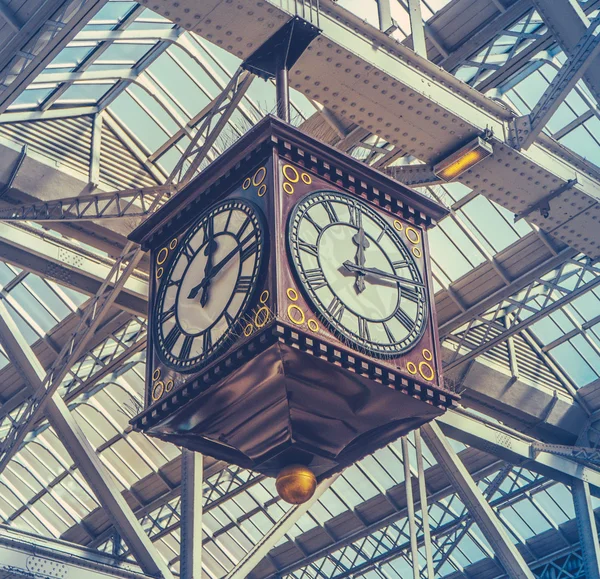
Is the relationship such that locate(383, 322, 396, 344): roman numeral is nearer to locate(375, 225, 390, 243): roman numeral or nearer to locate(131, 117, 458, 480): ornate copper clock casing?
locate(131, 117, 458, 480): ornate copper clock casing

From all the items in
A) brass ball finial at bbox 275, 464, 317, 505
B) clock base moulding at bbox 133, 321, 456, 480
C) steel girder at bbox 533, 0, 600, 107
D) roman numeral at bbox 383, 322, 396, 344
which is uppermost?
steel girder at bbox 533, 0, 600, 107

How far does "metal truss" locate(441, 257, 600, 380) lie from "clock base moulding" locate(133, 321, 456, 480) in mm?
8519

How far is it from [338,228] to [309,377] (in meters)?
1.40

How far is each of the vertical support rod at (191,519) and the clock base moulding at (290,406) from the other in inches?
178

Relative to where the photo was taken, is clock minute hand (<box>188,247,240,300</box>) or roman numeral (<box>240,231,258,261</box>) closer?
roman numeral (<box>240,231,258,261</box>)

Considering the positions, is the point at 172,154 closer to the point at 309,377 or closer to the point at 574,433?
the point at 574,433

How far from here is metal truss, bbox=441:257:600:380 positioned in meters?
17.8

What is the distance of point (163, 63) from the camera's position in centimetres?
1786

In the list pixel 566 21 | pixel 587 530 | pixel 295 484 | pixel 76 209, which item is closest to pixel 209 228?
pixel 295 484

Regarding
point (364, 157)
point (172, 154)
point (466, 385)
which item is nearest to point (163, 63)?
point (172, 154)

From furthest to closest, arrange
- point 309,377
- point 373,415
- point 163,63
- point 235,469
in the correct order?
point 235,469, point 163,63, point 373,415, point 309,377

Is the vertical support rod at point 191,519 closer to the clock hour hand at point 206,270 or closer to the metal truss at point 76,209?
the metal truss at point 76,209

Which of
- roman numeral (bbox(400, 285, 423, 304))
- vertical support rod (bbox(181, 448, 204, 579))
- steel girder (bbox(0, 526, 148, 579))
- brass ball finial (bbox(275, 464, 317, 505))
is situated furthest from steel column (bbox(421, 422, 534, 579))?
brass ball finial (bbox(275, 464, 317, 505))

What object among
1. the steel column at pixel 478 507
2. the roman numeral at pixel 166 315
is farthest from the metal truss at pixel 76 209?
the steel column at pixel 478 507
